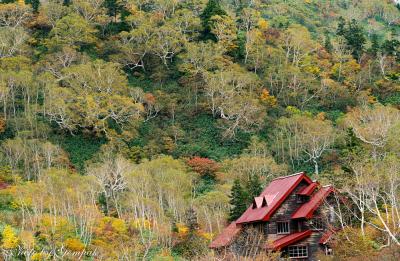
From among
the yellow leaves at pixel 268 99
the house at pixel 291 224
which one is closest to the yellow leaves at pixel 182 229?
the house at pixel 291 224

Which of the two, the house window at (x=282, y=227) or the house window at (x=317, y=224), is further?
the house window at (x=282, y=227)

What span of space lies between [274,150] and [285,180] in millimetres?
25804

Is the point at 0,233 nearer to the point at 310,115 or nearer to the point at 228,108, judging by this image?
the point at 228,108

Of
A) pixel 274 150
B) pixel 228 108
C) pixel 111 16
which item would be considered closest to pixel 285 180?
pixel 274 150

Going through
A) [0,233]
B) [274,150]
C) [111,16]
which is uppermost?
[111,16]

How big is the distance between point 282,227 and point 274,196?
197cm

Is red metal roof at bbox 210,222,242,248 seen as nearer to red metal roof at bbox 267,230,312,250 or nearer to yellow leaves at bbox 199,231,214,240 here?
red metal roof at bbox 267,230,312,250

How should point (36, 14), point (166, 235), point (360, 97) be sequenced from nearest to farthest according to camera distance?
point (166, 235) → point (360, 97) → point (36, 14)

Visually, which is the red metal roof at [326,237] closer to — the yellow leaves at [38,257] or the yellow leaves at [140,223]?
the yellow leaves at [140,223]

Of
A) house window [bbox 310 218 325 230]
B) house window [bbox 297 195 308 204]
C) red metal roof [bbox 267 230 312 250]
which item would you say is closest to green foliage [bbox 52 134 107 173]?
house window [bbox 297 195 308 204]

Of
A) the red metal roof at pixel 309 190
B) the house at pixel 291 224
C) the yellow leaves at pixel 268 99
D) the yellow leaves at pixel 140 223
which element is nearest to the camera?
the house at pixel 291 224

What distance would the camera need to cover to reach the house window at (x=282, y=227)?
36969 mm

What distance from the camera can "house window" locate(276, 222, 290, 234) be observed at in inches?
1455

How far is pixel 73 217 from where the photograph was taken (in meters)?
45.2
